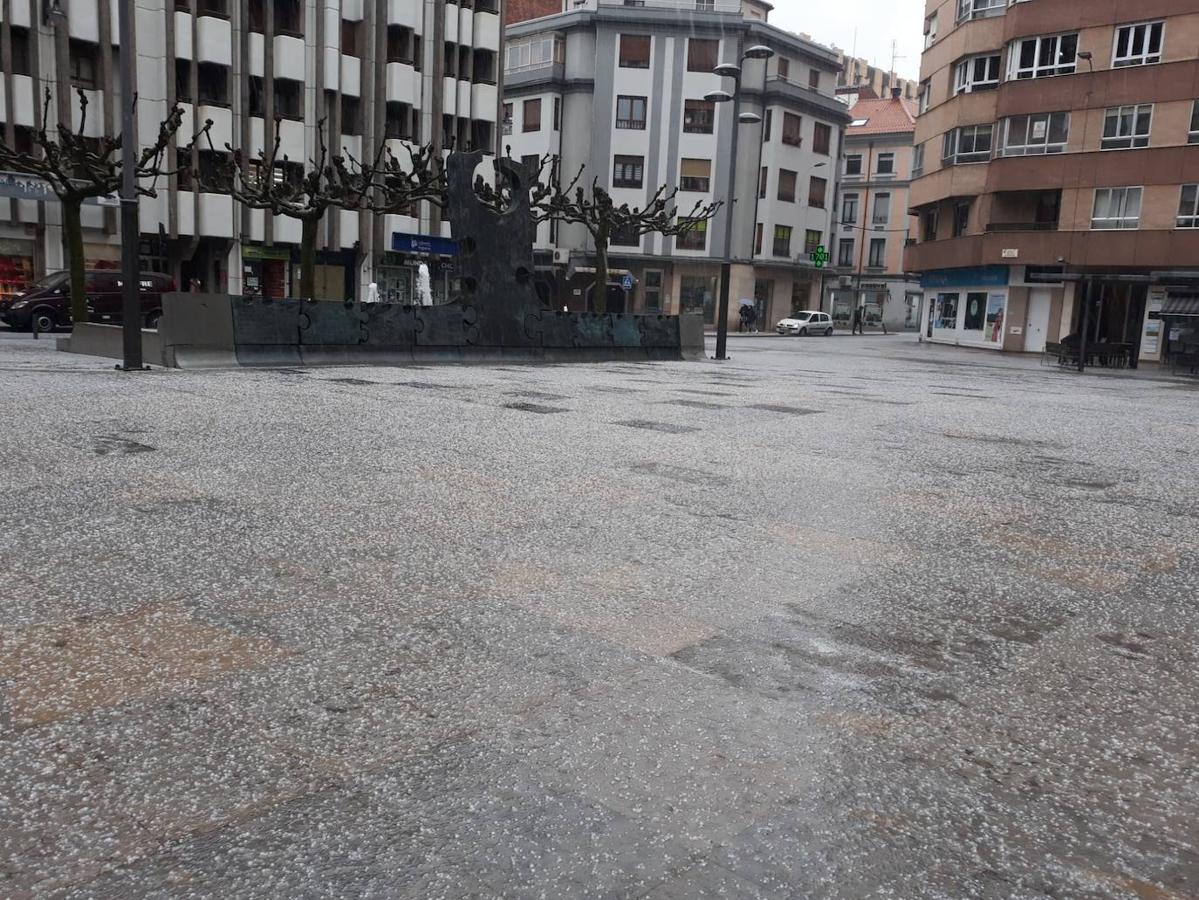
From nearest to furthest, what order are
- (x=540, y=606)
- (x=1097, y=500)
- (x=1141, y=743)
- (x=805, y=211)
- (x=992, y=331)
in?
(x=1141, y=743) → (x=540, y=606) → (x=1097, y=500) → (x=992, y=331) → (x=805, y=211)

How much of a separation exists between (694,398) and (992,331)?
3542 cm

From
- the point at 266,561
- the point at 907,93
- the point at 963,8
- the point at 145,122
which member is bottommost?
the point at 266,561

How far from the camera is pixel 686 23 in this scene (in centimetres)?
5556

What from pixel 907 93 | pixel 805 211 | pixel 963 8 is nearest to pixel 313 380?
pixel 963 8

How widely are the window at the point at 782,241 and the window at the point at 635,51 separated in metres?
12.0

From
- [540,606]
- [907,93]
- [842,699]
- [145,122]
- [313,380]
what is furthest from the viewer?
[907,93]

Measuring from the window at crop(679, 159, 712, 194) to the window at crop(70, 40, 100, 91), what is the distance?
1233 inches

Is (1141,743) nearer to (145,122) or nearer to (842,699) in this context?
(842,699)

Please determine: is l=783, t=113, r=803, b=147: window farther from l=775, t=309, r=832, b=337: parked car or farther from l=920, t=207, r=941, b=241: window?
l=920, t=207, r=941, b=241: window

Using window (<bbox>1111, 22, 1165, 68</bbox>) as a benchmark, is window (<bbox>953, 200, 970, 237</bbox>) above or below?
below

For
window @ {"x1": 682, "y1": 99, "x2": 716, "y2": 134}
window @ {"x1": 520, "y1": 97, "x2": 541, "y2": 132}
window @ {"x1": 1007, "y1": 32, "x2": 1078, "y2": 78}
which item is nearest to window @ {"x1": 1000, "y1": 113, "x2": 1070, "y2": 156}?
window @ {"x1": 1007, "y1": 32, "x2": 1078, "y2": 78}

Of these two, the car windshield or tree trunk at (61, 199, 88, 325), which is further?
the car windshield

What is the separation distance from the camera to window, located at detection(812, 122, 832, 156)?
2418 inches

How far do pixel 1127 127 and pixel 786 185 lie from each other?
2407 cm
